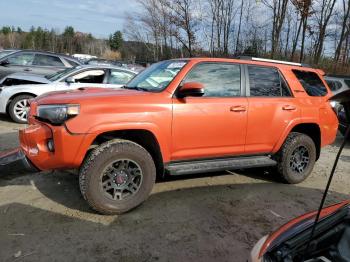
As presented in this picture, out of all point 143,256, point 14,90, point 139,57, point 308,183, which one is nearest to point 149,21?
point 139,57

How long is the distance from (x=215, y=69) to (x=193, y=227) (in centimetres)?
211

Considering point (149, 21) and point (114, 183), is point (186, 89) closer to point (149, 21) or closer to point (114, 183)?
point (114, 183)

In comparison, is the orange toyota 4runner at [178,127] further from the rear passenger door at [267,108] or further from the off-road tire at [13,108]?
the off-road tire at [13,108]

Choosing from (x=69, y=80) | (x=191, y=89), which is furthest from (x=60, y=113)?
(x=69, y=80)

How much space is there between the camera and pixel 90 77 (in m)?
9.45

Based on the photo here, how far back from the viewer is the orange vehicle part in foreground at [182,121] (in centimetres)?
425

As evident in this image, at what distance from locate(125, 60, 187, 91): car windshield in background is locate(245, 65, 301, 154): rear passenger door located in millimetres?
1050

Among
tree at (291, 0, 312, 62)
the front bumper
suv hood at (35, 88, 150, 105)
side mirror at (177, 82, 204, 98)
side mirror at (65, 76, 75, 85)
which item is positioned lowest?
the front bumper

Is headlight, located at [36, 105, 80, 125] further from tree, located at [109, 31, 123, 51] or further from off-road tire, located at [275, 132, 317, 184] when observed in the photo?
tree, located at [109, 31, 123, 51]

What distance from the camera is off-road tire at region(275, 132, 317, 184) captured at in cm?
576

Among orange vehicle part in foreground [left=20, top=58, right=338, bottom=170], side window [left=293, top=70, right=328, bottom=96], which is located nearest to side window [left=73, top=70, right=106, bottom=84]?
orange vehicle part in foreground [left=20, top=58, right=338, bottom=170]

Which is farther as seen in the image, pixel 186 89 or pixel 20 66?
pixel 20 66

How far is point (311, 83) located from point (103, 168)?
361 cm

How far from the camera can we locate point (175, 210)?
4727 millimetres
